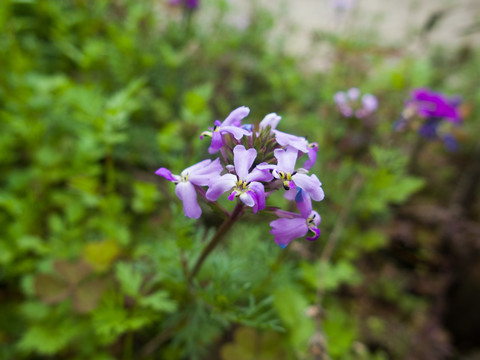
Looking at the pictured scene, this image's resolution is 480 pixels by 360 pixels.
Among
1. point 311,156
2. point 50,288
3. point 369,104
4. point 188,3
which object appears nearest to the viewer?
point 311,156

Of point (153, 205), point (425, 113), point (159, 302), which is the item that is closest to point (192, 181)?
point (159, 302)

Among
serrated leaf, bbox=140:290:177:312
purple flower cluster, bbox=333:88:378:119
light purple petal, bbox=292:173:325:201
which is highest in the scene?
light purple petal, bbox=292:173:325:201

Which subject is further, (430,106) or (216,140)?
(430,106)

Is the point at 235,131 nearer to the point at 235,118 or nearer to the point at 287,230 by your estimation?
the point at 235,118

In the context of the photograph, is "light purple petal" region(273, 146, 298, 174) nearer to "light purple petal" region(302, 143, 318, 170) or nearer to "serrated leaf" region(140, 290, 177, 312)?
"light purple petal" region(302, 143, 318, 170)

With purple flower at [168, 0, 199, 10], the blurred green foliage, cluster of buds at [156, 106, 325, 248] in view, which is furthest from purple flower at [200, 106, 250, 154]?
purple flower at [168, 0, 199, 10]

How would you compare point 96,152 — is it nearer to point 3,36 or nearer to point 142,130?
point 142,130

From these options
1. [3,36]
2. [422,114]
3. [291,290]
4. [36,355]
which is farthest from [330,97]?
[36,355]
